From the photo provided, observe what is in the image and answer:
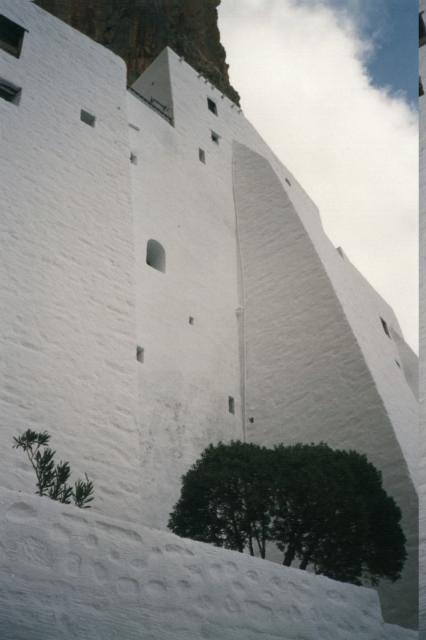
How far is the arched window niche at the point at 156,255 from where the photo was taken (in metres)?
13.6

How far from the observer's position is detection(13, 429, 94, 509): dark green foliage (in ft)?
20.7

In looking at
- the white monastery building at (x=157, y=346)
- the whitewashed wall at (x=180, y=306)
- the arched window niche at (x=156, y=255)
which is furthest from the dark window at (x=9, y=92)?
the arched window niche at (x=156, y=255)

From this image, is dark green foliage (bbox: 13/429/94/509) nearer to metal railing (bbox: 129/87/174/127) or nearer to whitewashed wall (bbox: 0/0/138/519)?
whitewashed wall (bbox: 0/0/138/519)

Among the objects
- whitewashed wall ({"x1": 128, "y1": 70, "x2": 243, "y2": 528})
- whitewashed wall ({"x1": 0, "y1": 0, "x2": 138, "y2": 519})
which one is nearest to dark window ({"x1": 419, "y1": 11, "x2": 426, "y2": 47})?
whitewashed wall ({"x1": 0, "y1": 0, "x2": 138, "y2": 519})

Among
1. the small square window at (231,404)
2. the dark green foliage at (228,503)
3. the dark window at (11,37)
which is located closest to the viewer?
the dark green foliage at (228,503)

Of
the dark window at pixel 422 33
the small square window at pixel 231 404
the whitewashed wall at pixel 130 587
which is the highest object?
the dark window at pixel 422 33

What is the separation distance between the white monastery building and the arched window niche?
34 millimetres

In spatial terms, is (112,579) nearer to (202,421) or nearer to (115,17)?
(202,421)

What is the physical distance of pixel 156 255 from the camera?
45.4ft

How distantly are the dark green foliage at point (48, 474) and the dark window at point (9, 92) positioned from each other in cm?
604

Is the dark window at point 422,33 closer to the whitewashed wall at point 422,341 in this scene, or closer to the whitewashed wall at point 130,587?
the whitewashed wall at point 422,341

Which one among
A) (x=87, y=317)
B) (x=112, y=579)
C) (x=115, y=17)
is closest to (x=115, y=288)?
(x=87, y=317)

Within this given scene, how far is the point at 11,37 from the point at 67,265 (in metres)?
4.82

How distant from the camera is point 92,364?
29.7 ft
